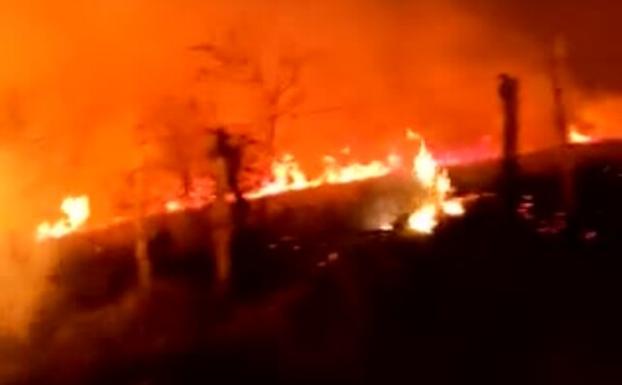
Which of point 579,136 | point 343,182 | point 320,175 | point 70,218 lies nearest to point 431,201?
point 343,182

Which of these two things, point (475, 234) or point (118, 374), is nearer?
point (118, 374)

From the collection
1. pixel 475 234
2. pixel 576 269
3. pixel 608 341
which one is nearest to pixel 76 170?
pixel 475 234

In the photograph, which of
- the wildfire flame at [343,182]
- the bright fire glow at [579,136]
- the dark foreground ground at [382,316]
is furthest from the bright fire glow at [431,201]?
the bright fire glow at [579,136]

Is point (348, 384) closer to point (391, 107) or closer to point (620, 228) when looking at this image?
point (620, 228)

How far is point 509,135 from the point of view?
910 inches

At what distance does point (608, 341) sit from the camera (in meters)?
13.1

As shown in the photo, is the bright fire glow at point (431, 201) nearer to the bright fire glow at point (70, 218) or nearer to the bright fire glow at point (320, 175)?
the bright fire glow at point (320, 175)

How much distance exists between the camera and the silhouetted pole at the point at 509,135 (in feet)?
73.4

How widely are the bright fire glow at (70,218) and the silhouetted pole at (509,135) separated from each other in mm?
13000

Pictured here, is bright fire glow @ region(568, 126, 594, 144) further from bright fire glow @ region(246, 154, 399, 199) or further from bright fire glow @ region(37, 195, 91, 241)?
bright fire glow @ region(37, 195, 91, 241)

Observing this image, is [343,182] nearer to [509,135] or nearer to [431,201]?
[431,201]

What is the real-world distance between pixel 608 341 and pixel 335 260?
623 centimetres

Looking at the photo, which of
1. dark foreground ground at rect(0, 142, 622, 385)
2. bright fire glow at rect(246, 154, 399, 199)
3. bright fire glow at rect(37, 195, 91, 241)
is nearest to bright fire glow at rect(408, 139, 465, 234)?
dark foreground ground at rect(0, 142, 622, 385)

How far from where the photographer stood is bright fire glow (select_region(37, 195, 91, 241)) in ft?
105
